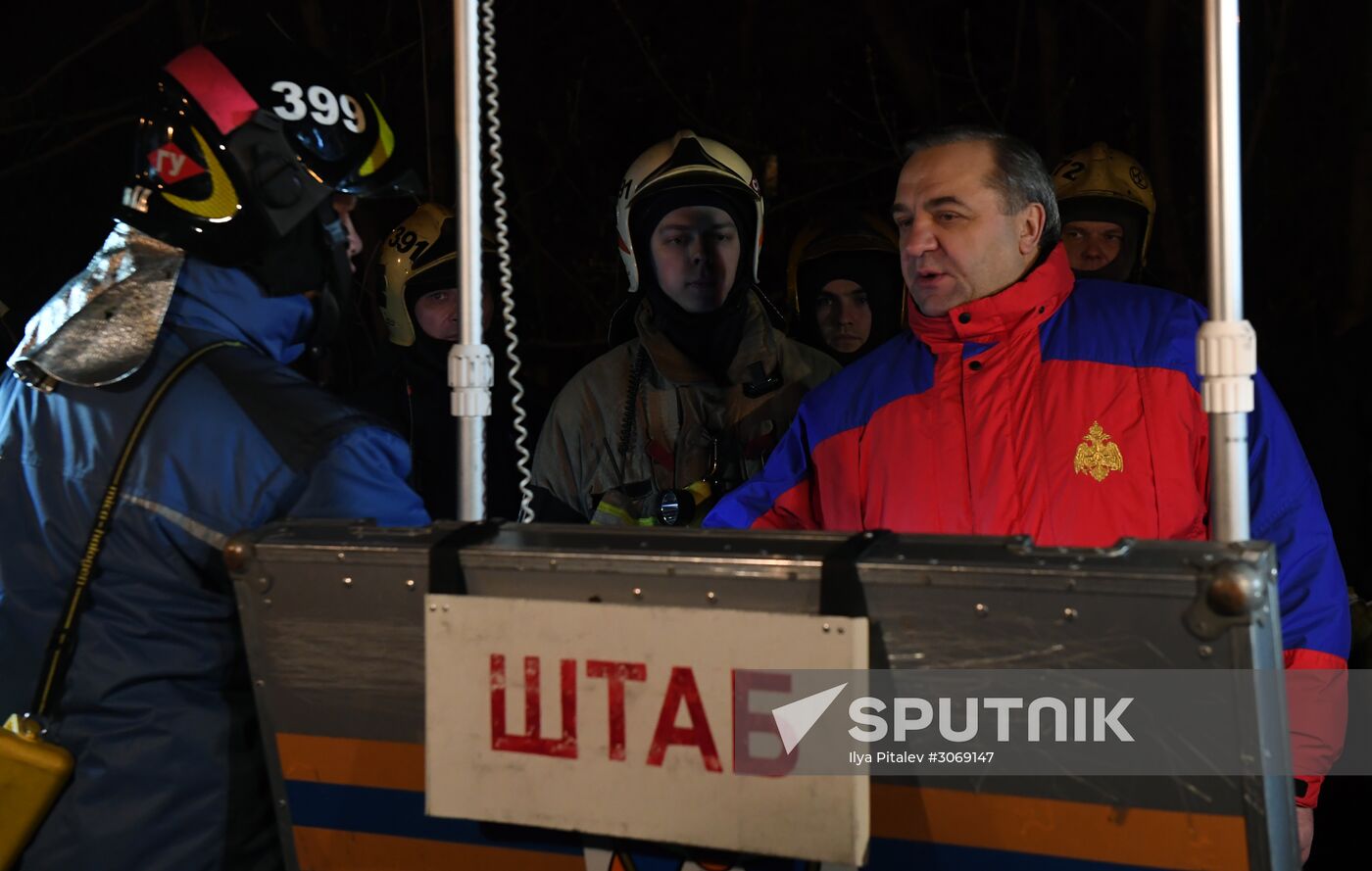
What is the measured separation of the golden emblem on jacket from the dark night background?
477 centimetres

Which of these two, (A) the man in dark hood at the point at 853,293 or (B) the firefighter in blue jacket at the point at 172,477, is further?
(A) the man in dark hood at the point at 853,293

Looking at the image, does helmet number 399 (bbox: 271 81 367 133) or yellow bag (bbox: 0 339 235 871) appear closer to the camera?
yellow bag (bbox: 0 339 235 871)

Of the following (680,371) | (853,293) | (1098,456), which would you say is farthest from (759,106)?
(1098,456)

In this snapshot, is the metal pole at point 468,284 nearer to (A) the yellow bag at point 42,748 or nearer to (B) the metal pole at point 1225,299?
(A) the yellow bag at point 42,748

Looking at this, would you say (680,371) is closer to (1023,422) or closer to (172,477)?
(1023,422)

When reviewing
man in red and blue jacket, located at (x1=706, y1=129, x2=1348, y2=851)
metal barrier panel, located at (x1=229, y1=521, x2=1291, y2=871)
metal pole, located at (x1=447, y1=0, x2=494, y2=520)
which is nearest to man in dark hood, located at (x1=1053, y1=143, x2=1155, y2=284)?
man in red and blue jacket, located at (x1=706, y1=129, x2=1348, y2=851)

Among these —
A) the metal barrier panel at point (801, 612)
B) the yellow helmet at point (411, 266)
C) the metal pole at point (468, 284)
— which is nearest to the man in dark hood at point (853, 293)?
the yellow helmet at point (411, 266)

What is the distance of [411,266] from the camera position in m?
5.26

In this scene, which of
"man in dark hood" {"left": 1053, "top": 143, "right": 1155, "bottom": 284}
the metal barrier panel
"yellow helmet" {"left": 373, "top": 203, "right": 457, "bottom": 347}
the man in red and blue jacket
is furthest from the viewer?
"yellow helmet" {"left": 373, "top": 203, "right": 457, "bottom": 347}

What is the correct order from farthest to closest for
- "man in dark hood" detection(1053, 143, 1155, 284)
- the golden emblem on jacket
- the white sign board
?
"man in dark hood" detection(1053, 143, 1155, 284) < the golden emblem on jacket < the white sign board

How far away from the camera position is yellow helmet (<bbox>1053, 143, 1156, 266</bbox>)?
5.05 metres

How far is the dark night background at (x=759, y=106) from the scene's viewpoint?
28.6 feet

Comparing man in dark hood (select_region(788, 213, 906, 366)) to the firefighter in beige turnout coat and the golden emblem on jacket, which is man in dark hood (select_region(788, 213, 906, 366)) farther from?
the golden emblem on jacket

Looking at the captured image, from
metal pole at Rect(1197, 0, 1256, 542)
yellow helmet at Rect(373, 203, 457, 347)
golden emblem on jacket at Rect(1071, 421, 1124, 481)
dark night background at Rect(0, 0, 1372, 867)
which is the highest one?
dark night background at Rect(0, 0, 1372, 867)
